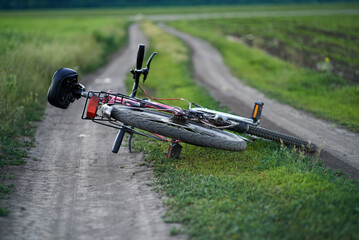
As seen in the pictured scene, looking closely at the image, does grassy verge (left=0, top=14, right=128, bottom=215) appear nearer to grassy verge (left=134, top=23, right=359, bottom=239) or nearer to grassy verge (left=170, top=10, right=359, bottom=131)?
grassy verge (left=134, top=23, right=359, bottom=239)

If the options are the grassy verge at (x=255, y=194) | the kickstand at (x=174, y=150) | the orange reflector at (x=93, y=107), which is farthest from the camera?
the kickstand at (x=174, y=150)

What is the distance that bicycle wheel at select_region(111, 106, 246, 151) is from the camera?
6160 mm

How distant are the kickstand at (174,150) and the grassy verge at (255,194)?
10cm

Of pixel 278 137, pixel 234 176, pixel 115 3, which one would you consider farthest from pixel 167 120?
pixel 115 3

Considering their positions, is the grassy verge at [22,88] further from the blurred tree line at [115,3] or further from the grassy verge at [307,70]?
the blurred tree line at [115,3]

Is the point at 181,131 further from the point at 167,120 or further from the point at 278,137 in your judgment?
the point at 278,137

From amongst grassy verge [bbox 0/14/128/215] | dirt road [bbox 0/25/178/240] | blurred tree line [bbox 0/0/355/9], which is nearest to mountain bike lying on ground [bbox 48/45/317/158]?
dirt road [bbox 0/25/178/240]

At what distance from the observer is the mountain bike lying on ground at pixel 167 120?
619cm

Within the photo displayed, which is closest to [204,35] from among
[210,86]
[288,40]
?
[288,40]

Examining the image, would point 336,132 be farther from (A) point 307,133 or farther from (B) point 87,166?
(B) point 87,166

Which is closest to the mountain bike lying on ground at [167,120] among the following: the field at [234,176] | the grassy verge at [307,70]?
the field at [234,176]

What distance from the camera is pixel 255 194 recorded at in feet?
17.3

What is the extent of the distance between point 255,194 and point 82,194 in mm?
2744

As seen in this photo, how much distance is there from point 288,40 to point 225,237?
3092cm
